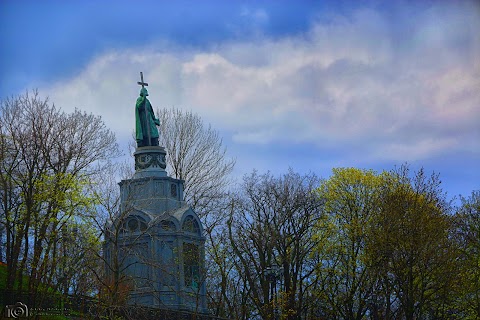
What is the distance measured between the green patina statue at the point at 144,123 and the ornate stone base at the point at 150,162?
1.92 ft

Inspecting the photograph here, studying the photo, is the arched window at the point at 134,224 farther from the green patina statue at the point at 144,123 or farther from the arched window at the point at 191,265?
the green patina statue at the point at 144,123

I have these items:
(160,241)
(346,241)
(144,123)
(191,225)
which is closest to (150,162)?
(144,123)

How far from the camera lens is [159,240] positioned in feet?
126

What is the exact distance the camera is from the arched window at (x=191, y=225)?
39.4 metres

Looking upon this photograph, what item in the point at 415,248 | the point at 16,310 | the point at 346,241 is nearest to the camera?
the point at 16,310

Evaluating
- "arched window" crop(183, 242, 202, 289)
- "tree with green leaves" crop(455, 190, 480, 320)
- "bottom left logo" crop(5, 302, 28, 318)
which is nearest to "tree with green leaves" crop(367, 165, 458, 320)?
"tree with green leaves" crop(455, 190, 480, 320)

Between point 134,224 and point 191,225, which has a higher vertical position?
point 191,225

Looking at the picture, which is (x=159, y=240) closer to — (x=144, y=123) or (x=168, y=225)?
(x=168, y=225)

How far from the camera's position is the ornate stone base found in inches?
1596

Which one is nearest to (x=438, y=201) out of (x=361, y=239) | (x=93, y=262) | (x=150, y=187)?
(x=361, y=239)

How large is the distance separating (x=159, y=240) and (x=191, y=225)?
1.97m

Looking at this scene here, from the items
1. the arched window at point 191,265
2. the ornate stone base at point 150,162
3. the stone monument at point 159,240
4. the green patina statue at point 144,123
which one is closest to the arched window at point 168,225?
the stone monument at point 159,240

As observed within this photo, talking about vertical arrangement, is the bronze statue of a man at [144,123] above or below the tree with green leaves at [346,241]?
above

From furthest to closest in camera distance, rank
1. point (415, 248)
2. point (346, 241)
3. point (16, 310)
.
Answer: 1. point (346, 241)
2. point (415, 248)
3. point (16, 310)
